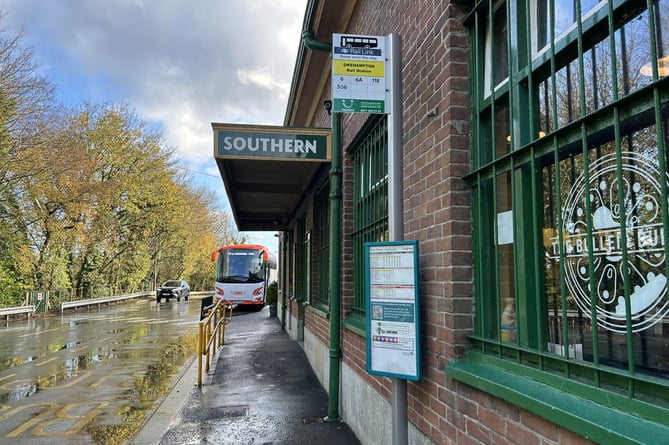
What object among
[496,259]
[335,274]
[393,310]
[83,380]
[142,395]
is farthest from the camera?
[83,380]

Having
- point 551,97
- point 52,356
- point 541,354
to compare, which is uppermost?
point 551,97

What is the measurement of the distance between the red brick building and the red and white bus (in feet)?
71.4

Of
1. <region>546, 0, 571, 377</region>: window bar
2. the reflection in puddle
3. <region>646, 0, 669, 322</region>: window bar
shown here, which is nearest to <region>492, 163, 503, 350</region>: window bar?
<region>546, 0, 571, 377</region>: window bar

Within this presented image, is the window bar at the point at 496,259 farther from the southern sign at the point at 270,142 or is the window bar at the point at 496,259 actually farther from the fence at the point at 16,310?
the fence at the point at 16,310

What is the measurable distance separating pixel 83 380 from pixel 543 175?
8.35 m

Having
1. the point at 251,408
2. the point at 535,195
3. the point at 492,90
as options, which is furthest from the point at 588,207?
the point at 251,408

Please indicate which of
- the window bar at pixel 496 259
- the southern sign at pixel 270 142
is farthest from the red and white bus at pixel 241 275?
the window bar at pixel 496 259

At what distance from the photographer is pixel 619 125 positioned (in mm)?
1755

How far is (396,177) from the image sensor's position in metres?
3.41

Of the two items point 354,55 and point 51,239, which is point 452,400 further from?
point 51,239

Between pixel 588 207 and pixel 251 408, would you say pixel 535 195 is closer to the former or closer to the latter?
pixel 588 207

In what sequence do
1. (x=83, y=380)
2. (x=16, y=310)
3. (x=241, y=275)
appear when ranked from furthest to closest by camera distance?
(x=241, y=275), (x=16, y=310), (x=83, y=380)

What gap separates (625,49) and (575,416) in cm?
135

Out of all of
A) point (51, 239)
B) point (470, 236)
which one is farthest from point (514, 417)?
point (51, 239)
